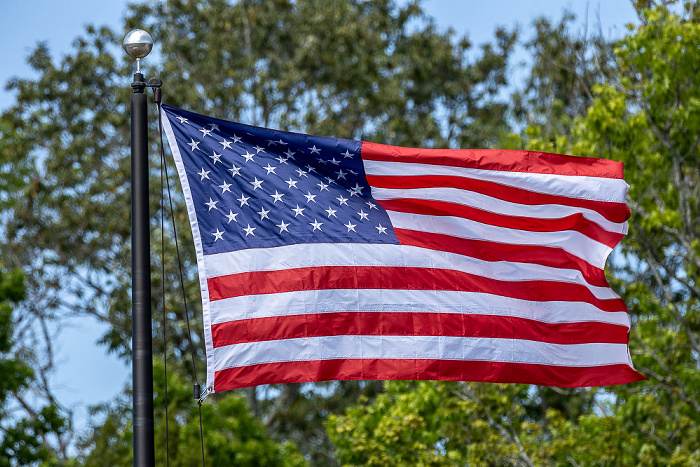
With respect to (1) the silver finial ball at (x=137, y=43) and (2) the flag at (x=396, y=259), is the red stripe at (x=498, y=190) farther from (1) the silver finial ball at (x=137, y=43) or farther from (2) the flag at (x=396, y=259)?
(1) the silver finial ball at (x=137, y=43)

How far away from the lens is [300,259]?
6.83m

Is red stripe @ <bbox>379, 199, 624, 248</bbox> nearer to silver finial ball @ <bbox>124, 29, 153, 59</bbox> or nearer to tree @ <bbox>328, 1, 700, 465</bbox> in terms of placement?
silver finial ball @ <bbox>124, 29, 153, 59</bbox>

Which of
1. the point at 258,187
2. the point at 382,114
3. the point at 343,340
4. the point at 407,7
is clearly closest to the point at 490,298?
the point at 343,340

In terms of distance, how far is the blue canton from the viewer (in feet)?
22.0

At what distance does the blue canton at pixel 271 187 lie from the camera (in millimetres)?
6699

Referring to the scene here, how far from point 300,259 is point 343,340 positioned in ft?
2.35

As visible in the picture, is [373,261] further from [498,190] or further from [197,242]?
[197,242]

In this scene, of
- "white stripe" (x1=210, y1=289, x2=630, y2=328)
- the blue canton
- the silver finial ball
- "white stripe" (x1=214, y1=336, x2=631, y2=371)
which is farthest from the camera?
the blue canton

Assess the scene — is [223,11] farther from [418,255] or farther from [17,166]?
[418,255]

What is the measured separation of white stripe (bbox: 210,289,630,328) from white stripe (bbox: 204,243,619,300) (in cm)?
21

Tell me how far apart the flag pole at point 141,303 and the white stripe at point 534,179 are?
2.21 meters

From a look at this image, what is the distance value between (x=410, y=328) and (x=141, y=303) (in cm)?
244

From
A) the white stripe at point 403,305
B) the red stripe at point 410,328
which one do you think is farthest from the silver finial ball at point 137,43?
the red stripe at point 410,328

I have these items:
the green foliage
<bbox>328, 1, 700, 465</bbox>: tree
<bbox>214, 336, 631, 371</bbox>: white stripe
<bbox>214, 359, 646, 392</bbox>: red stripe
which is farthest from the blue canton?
the green foliage
